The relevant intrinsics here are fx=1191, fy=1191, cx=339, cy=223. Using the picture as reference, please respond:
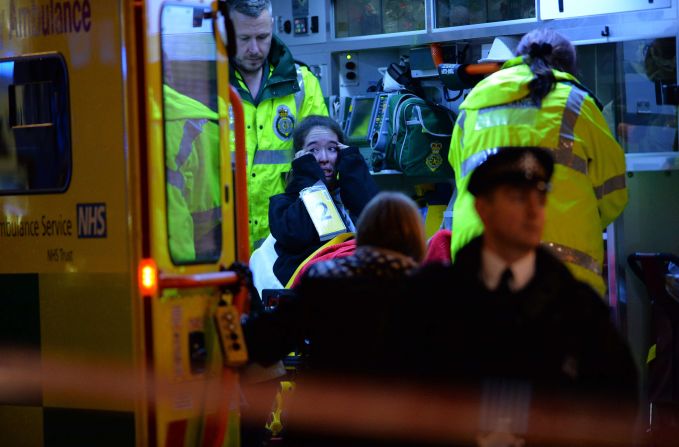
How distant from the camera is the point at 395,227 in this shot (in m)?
4.26

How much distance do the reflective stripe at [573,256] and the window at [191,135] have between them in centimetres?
150

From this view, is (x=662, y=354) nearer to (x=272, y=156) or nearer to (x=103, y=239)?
(x=272, y=156)

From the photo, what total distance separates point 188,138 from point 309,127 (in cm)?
243

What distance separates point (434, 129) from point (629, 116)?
1.48 meters

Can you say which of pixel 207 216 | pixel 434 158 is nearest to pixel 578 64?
pixel 434 158

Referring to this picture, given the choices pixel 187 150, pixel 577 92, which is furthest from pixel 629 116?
pixel 187 150

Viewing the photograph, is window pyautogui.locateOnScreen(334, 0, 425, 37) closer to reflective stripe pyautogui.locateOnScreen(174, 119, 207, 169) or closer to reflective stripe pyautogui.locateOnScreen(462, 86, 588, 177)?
reflective stripe pyautogui.locateOnScreen(462, 86, 588, 177)

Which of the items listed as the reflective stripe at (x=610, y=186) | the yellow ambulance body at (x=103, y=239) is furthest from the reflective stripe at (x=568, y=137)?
the yellow ambulance body at (x=103, y=239)

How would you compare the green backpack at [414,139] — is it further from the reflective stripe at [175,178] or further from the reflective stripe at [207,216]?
the reflective stripe at [175,178]

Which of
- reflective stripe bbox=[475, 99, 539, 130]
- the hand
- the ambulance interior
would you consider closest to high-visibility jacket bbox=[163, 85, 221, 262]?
reflective stripe bbox=[475, 99, 539, 130]

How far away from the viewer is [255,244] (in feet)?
23.9

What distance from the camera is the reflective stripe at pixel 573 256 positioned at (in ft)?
17.2

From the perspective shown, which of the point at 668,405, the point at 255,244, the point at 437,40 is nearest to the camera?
the point at 668,405

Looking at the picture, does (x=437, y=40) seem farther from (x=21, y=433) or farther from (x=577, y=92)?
(x=21, y=433)
